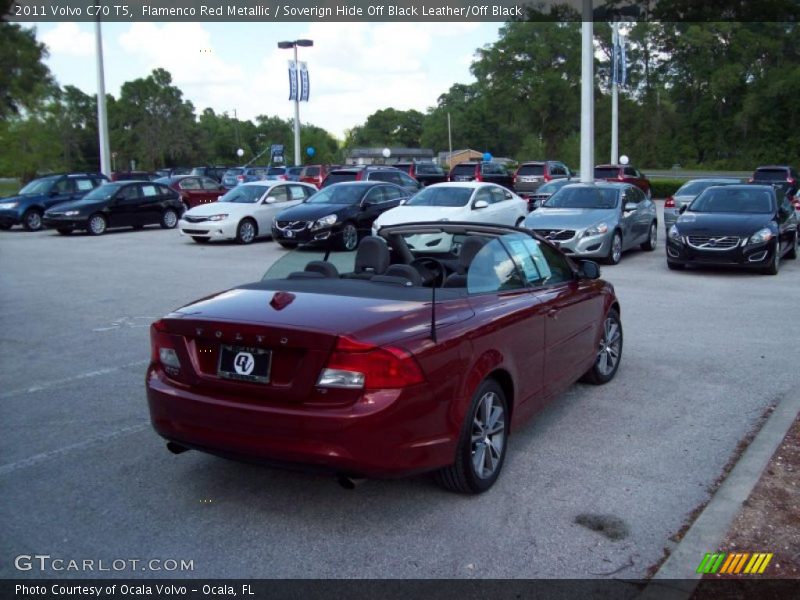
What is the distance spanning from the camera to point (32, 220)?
25.1 meters

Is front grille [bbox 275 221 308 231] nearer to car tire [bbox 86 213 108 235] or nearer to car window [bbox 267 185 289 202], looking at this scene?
car window [bbox 267 185 289 202]

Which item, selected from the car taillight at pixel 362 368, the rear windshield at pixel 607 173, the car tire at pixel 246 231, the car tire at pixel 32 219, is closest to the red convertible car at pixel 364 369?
the car taillight at pixel 362 368

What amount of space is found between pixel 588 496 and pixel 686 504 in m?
0.54

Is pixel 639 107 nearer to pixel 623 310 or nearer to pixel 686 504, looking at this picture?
pixel 623 310

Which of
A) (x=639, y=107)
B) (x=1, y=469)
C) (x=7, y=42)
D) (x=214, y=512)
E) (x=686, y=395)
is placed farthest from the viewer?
(x=639, y=107)

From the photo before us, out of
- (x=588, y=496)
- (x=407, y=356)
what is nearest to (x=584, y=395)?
(x=588, y=496)

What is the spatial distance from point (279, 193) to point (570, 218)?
9.23 m

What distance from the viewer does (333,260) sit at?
5.85 metres

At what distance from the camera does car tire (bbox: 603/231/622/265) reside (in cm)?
1546

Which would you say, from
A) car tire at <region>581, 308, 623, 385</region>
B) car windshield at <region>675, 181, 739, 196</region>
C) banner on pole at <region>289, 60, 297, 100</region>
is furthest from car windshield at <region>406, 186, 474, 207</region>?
banner on pole at <region>289, 60, 297, 100</region>

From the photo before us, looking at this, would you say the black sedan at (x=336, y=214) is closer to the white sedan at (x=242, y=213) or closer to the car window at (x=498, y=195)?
the white sedan at (x=242, y=213)

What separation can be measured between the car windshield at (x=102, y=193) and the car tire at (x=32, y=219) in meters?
2.02

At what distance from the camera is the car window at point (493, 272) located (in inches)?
200

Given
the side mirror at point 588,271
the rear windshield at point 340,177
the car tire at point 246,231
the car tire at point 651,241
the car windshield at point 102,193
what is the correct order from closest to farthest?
the side mirror at point 588,271 < the car tire at point 651,241 < the car tire at point 246,231 < the car windshield at point 102,193 < the rear windshield at point 340,177
